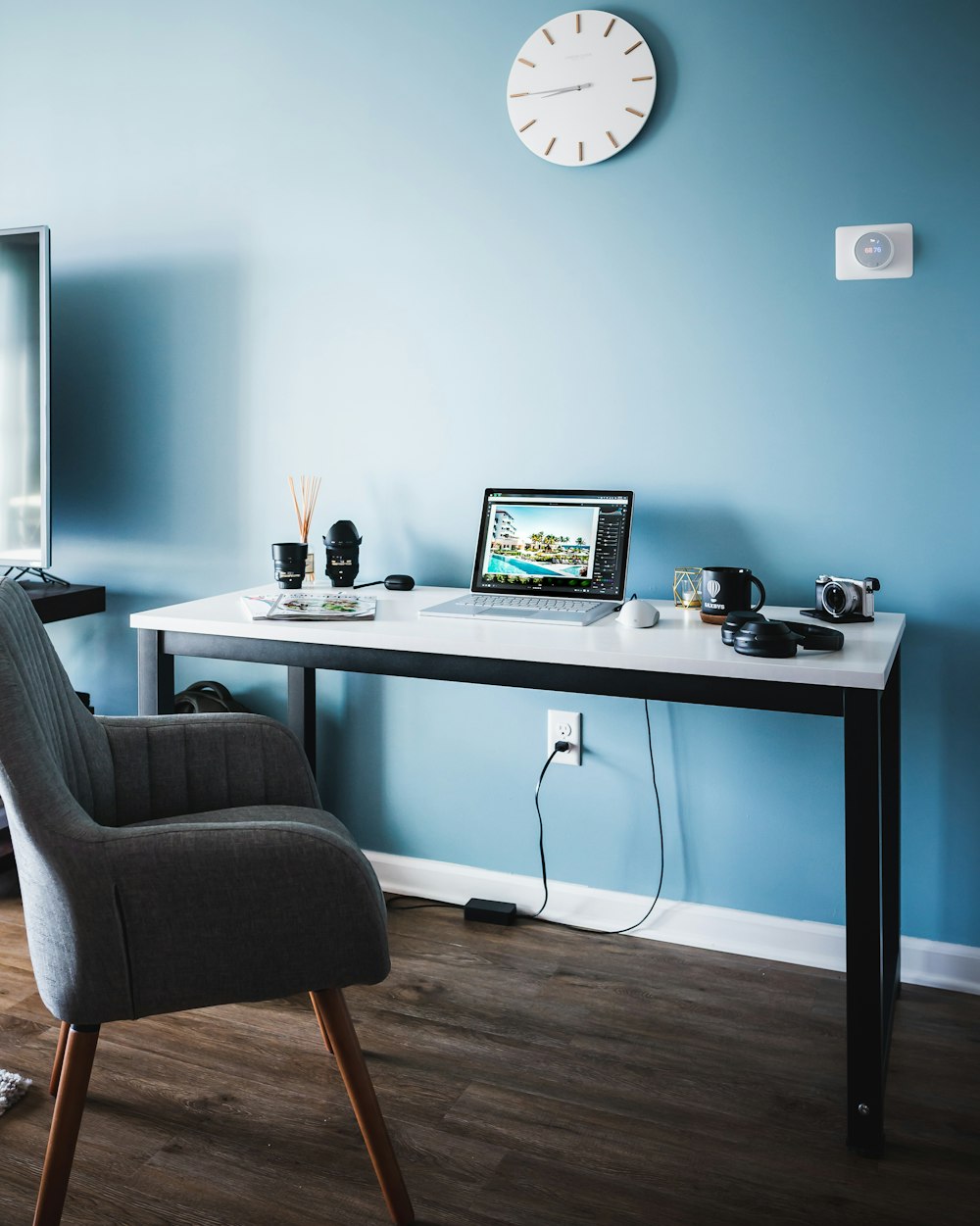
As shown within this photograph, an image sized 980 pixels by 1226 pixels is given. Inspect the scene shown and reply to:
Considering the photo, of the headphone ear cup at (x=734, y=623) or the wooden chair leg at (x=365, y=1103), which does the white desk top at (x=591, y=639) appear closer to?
the headphone ear cup at (x=734, y=623)

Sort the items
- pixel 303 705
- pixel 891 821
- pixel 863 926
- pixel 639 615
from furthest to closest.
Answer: pixel 303 705 → pixel 891 821 → pixel 639 615 → pixel 863 926

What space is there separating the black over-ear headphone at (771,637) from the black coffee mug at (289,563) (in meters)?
0.99

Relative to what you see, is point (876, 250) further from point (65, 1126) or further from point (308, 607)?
point (65, 1126)

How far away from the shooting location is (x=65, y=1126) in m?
1.27

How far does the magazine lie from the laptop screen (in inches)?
11.0

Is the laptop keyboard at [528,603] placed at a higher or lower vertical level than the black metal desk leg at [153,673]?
higher

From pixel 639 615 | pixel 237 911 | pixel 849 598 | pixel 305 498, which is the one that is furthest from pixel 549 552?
pixel 237 911

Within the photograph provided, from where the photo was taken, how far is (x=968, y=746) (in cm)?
198

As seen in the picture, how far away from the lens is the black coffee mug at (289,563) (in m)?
2.21

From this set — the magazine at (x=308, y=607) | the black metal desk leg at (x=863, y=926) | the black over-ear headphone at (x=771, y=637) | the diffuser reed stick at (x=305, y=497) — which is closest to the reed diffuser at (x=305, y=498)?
the diffuser reed stick at (x=305, y=497)

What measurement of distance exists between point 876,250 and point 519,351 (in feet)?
2.46

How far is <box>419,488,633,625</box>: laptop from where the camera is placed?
79.0 inches

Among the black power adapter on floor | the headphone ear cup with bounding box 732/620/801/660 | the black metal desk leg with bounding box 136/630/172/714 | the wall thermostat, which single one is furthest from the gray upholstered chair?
the wall thermostat

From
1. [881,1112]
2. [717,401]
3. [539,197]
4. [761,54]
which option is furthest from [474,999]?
[761,54]
